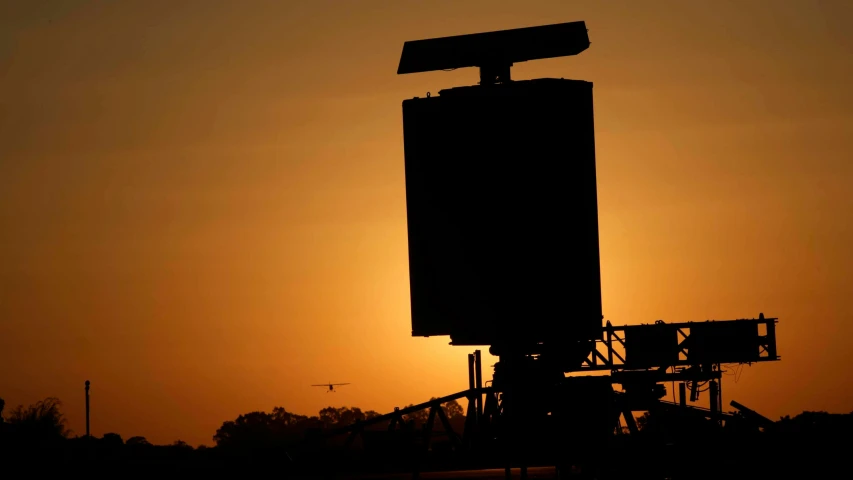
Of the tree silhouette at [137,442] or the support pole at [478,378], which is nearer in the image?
the support pole at [478,378]

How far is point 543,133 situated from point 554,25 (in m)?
3.27

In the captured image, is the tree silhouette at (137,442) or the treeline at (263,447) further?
the tree silhouette at (137,442)

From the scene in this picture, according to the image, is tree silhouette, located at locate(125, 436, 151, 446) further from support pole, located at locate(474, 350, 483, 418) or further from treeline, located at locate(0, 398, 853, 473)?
support pole, located at locate(474, 350, 483, 418)

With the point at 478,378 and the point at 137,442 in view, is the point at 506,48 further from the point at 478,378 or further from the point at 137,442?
the point at 137,442

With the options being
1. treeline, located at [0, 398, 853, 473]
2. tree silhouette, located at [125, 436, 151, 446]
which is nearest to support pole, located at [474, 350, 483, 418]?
treeline, located at [0, 398, 853, 473]

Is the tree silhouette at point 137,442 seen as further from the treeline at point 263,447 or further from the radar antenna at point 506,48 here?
the radar antenna at point 506,48

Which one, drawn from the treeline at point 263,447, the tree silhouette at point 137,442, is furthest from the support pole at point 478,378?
the tree silhouette at point 137,442

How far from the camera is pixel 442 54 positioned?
1558 inches

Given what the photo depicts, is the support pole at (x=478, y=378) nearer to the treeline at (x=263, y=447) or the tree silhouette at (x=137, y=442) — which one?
the treeline at (x=263, y=447)

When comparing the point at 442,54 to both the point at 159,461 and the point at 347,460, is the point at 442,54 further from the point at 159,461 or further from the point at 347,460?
the point at 159,461

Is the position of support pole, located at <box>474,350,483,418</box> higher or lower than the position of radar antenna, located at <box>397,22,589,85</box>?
lower

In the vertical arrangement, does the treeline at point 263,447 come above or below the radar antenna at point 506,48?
below

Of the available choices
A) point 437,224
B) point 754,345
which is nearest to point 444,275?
point 437,224

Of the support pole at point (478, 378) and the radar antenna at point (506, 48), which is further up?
the radar antenna at point (506, 48)
